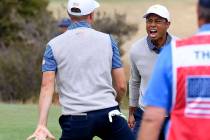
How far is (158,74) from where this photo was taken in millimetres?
4738

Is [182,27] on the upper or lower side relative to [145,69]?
lower

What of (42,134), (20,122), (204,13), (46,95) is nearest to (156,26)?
(46,95)

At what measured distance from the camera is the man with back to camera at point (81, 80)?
7195 millimetres

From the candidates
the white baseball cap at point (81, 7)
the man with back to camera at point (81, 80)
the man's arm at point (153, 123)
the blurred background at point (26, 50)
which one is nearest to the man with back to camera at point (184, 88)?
the man's arm at point (153, 123)

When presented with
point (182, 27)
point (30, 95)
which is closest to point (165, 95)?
point (30, 95)

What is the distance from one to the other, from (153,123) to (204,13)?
66 centimetres

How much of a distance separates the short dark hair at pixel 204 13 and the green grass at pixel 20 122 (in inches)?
333

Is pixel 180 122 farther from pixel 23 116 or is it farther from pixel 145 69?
pixel 23 116

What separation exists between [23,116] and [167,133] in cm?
1195

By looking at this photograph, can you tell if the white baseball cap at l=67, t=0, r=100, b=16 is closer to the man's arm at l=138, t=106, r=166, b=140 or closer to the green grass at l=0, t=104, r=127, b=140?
the man's arm at l=138, t=106, r=166, b=140

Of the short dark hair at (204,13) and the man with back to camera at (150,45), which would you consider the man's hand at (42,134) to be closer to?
the man with back to camera at (150,45)

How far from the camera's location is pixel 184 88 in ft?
15.6

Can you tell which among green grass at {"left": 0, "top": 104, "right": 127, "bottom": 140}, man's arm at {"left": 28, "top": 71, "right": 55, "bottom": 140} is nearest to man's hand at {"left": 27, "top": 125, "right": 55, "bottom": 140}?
man's arm at {"left": 28, "top": 71, "right": 55, "bottom": 140}

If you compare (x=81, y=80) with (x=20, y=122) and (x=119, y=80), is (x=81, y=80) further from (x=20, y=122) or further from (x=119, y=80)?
(x=20, y=122)
